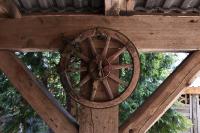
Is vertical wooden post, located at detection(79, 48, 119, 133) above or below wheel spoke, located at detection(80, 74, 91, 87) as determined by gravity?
below

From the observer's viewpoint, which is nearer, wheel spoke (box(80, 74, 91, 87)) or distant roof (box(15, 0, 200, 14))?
wheel spoke (box(80, 74, 91, 87))

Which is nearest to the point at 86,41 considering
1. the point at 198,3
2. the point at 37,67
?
the point at 198,3

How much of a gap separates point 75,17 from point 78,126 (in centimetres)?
90

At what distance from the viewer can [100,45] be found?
111 inches

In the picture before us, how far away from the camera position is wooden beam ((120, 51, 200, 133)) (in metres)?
2.76

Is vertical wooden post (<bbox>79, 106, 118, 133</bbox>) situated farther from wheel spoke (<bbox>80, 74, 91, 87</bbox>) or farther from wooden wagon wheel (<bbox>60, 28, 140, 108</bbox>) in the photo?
wheel spoke (<bbox>80, 74, 91, 87</bbox>)

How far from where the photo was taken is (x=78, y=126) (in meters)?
2.76

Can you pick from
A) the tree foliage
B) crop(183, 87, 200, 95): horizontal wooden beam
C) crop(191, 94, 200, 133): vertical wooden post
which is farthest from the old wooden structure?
crop(191, 94, 200, 133): vertical wooden post

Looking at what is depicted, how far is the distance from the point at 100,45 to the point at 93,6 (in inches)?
13.5

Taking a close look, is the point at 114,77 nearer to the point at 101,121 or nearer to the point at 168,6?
the point at 101,121

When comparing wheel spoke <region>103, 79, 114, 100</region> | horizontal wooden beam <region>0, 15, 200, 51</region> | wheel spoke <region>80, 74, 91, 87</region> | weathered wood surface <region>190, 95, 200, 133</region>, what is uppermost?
horizontal wooden beam <region>0, 15, 200, 51</region>

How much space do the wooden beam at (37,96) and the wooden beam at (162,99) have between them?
0.47 meters

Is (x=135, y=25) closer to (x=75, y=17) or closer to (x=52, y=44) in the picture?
(x=75, y=17)

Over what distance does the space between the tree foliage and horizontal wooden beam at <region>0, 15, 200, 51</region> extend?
1.91 meters
